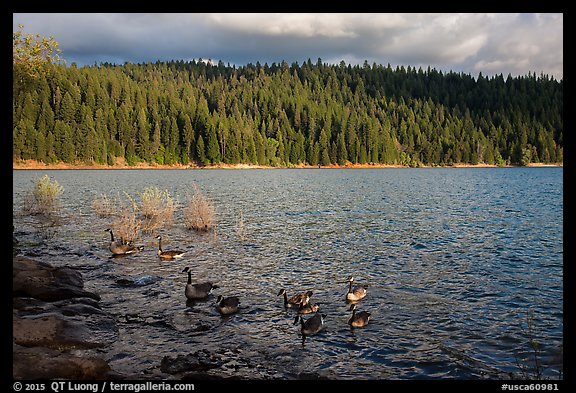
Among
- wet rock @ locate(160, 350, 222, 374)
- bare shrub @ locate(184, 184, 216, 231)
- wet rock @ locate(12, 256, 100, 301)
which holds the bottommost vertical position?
wet rock @ locate(160, 350, 222, 374)

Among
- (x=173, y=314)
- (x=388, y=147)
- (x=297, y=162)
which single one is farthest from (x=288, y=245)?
(x=388, y=147)

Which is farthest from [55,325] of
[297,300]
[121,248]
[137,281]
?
[121,248]

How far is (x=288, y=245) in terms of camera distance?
1053 inches

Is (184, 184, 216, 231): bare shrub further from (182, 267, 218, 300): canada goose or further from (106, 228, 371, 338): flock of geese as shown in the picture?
(182, 267, 218, 300): canada goose

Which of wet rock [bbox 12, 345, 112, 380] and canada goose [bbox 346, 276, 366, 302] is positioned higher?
wet rock [bbox 12, 345, 112, 380]

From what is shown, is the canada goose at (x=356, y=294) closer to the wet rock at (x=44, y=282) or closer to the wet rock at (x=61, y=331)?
the wet rock at (x=61, y=331)

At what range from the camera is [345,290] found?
17.5 meters

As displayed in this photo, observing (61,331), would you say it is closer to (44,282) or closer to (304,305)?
(44,282)

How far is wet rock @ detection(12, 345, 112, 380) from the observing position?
862 centimetres

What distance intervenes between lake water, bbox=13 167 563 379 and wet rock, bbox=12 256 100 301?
3.64 feet

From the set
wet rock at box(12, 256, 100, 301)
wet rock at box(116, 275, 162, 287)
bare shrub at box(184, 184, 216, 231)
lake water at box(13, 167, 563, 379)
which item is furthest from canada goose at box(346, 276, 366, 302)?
bare shrub at box(184, 184, 216, 231)

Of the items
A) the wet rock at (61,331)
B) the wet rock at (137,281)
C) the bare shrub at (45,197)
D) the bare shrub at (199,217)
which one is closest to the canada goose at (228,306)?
the wet rock at (61,331)

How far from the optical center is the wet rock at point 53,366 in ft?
28.3
